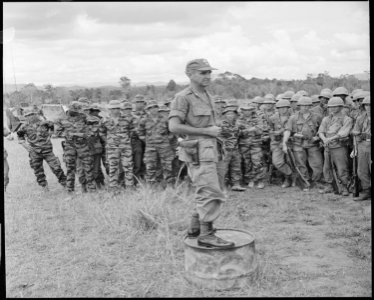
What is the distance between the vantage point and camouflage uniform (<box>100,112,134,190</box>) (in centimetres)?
936

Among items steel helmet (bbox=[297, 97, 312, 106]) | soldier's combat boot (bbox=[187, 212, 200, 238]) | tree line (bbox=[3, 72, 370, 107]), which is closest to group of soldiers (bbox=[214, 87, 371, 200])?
steel helmet (bbox=[297, 97, 312, 106])

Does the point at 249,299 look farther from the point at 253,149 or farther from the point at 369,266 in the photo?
the point at 253,149

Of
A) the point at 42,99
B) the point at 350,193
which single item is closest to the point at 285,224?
the point at 350,193

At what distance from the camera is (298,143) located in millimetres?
9555

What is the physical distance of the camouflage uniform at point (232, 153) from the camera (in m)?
9.53

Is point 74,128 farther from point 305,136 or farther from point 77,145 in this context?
point 305,136

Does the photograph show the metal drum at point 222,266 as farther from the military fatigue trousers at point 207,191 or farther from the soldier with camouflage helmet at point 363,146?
the soldier with camouflage helmet at point 363,146

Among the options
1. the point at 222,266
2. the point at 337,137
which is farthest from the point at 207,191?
the point at 337,137

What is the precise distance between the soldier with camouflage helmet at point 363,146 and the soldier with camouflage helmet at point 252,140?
2063mm

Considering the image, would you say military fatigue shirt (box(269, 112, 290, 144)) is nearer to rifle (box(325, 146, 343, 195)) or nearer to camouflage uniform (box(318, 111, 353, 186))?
camouflage uniform (box(318, 111, 353, 186))

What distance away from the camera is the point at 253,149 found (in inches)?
388

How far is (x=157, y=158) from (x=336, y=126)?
3.64m

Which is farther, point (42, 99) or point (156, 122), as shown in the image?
point (42, 99)

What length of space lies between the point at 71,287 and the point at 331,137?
5.72 meters
